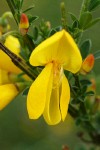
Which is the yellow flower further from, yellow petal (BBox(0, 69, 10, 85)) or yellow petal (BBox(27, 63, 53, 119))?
yellow petal (BBox(0, 69, 10, 85))

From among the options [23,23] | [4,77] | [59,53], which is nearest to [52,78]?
[59,53]

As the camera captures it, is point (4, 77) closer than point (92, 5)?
No

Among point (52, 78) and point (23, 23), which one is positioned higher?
point (23, 23)

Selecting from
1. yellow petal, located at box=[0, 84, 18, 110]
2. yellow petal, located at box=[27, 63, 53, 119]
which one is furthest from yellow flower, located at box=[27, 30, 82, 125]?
yellow petal, located at box=[0, 84, 18, 110]

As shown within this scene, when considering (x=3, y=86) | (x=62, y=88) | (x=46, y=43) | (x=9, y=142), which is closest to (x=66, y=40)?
(x=46, y=43)

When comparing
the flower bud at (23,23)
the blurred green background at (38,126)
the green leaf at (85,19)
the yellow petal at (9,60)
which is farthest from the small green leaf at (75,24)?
the blurred green background at (38,126)

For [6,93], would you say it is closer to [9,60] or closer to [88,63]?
[9,60]

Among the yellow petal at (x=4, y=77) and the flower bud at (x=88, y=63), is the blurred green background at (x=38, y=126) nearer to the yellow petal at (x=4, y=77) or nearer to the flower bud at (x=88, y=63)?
the yellow petal at (x=4, y=77)
